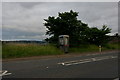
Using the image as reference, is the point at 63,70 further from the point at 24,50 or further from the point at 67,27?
the point at 67,27

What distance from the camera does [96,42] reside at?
34.3 m

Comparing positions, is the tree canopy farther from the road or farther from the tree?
the road

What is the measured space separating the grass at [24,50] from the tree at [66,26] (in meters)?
5.82

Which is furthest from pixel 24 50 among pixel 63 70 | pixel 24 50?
pixel 63 70

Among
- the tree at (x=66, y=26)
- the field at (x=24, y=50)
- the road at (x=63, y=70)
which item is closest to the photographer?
the road at (x=63, y=70)

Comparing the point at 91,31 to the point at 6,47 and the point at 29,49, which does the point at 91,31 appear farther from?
the point at 6,47

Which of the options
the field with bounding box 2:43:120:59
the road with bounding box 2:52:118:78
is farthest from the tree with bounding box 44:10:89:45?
the road with bounding box 2:52:118:78

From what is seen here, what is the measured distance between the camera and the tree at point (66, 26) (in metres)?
28.0

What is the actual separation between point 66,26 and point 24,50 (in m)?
10.3

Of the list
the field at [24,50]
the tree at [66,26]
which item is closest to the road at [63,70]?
the field at [24,50]

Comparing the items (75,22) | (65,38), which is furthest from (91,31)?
(65,38)

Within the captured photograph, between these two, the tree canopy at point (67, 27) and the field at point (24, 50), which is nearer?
the field at point (24, 50)

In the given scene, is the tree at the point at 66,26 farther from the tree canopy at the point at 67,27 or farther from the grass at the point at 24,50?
the grass at the point at 24,50

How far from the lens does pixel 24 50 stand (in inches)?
790
